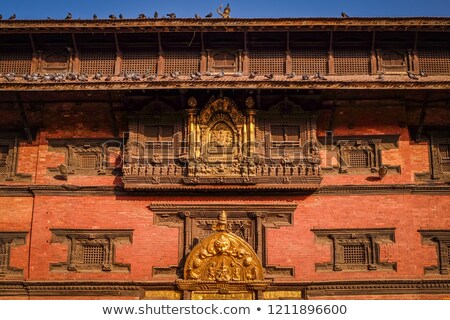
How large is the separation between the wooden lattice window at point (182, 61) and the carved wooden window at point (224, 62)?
1.45 ft

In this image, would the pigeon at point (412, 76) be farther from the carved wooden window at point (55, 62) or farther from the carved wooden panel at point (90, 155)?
the carved wooden window at point (55, 62)

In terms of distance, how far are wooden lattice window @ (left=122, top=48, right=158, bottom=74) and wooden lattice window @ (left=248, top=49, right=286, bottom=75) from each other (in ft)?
7.86

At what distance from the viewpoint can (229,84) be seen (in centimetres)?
1295

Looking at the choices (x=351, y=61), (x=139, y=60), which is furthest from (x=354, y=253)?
(x=139, y=60)

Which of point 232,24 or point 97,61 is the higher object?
point 232,24

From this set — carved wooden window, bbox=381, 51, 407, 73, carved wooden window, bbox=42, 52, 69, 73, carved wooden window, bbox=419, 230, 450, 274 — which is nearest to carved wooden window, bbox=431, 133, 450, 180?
carved wooden window, bbox=419, 230, 450, 274

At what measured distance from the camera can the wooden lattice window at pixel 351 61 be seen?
14.5m

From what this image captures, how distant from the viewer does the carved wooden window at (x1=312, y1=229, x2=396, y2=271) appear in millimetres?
13234

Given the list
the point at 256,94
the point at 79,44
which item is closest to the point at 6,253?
the point at 79,44

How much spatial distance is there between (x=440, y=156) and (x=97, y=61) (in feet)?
28.1

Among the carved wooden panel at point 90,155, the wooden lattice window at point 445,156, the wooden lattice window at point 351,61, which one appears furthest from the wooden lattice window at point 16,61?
the wooden lattice window at point 445,156

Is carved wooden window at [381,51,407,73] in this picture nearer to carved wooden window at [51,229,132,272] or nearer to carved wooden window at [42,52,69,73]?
carved wooden window at [51,229,132,272]

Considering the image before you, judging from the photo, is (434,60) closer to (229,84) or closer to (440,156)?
(440,156)
